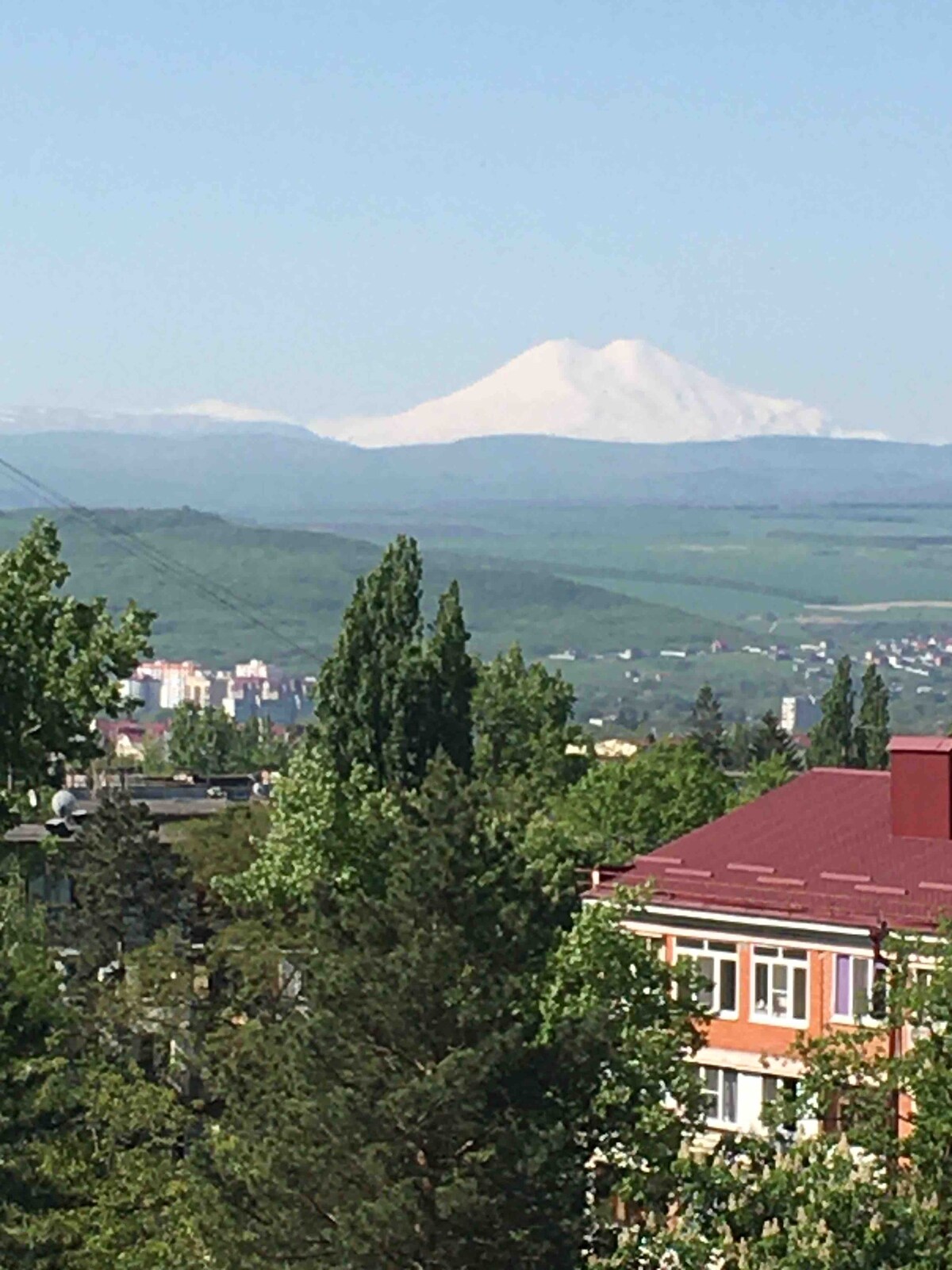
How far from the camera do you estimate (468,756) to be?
6794 cm

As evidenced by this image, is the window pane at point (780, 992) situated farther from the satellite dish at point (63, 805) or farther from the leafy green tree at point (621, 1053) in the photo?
the satellite dish at point (63, 805)

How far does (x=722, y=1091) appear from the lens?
36750 mm

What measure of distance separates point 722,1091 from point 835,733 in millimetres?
61823

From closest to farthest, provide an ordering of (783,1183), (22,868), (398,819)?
(783,1183), (398,819), (22,868)

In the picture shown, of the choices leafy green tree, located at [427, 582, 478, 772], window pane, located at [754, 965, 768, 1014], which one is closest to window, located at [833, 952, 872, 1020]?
window pane, located at [754, 965, 768, 1014]

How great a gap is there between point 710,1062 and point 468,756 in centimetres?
3144

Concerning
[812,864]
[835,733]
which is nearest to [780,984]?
[812,864]

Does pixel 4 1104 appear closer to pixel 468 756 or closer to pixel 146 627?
pixel 146 627

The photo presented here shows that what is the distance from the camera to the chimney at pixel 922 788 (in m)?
39.3

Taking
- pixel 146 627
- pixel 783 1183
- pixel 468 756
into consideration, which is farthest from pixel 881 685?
pixel 783 1183

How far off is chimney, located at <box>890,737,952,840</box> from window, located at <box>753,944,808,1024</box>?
3275mm

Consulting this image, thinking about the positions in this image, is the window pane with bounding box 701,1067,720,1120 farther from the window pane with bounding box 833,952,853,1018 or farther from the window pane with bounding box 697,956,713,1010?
the window pane with bounding box 833,952,853,1018

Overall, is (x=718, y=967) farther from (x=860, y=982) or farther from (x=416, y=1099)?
(x=416, y=1099)

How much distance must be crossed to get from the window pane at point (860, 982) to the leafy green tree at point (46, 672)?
10392 mm
